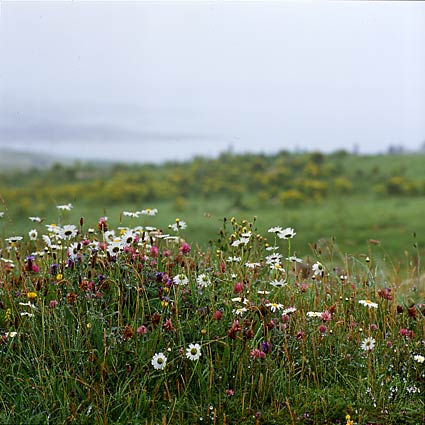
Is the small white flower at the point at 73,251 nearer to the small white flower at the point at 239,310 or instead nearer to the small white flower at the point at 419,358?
the small white flower at the point at 239,310

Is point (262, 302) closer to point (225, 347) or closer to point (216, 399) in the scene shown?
point (225, 347)

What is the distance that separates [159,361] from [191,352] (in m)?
0.15

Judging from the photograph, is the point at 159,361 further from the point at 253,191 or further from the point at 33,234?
the point at 253,191

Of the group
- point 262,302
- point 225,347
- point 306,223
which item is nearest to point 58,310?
point 225,347

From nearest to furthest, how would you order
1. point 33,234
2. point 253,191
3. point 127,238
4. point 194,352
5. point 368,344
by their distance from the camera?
point 194,352 < point 368,344 < point 127,238 < point 33,234 < point 253,191

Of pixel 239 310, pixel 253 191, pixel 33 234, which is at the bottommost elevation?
pixel 253 191

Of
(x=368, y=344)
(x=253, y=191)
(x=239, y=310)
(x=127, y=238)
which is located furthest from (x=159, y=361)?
(x=253, y=191)

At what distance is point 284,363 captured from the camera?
2729mm

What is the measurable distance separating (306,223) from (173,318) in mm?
10470

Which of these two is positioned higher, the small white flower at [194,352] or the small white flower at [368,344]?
the small white flower at [194,352]

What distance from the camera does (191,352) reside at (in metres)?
2.49

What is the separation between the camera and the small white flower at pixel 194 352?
7.99ft

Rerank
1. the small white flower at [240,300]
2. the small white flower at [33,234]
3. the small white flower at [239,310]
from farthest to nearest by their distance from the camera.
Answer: the small white flower at [33,234] < the small white flower at [240,300] < the small white flower at [239,310]

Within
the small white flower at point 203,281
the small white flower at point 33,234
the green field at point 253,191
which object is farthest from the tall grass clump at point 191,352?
the green field at point 253,191
